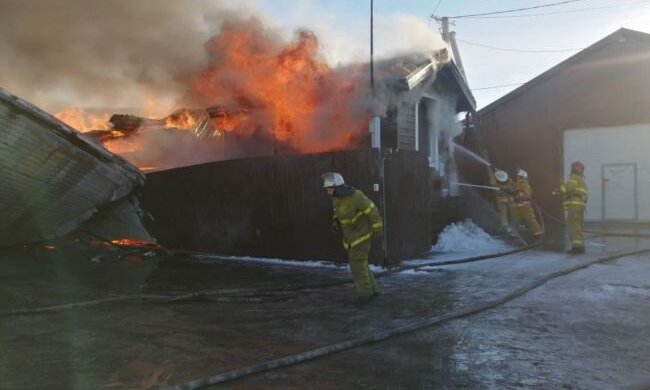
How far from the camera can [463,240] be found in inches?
432

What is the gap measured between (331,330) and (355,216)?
153 centimetres

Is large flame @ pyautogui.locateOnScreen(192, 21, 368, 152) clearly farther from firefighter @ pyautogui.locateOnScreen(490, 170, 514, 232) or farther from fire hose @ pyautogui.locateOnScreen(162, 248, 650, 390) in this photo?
fire hose @ pyautogui.locateOnScreen(162, 248, 650, 390)

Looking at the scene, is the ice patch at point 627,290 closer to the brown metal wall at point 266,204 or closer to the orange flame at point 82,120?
the brown metal wall at point 266,204

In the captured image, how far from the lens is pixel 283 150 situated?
1147cm

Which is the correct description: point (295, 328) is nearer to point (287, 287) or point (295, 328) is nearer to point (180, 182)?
point (287, 287)

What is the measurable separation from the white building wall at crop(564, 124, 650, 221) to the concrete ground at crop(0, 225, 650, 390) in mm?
8484

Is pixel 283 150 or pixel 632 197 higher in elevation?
pixel 283 150

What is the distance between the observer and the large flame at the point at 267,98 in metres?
10.5

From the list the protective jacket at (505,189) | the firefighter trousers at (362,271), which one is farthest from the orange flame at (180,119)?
the protective jacket at (505,189)

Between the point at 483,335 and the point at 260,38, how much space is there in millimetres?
7918

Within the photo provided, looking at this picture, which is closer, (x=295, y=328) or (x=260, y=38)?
(x=295, y=328)

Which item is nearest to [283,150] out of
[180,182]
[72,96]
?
[180,182]

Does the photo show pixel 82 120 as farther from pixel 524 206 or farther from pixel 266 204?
pixel 524 206

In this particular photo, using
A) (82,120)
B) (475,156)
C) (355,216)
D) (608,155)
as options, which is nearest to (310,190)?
(355,216)
